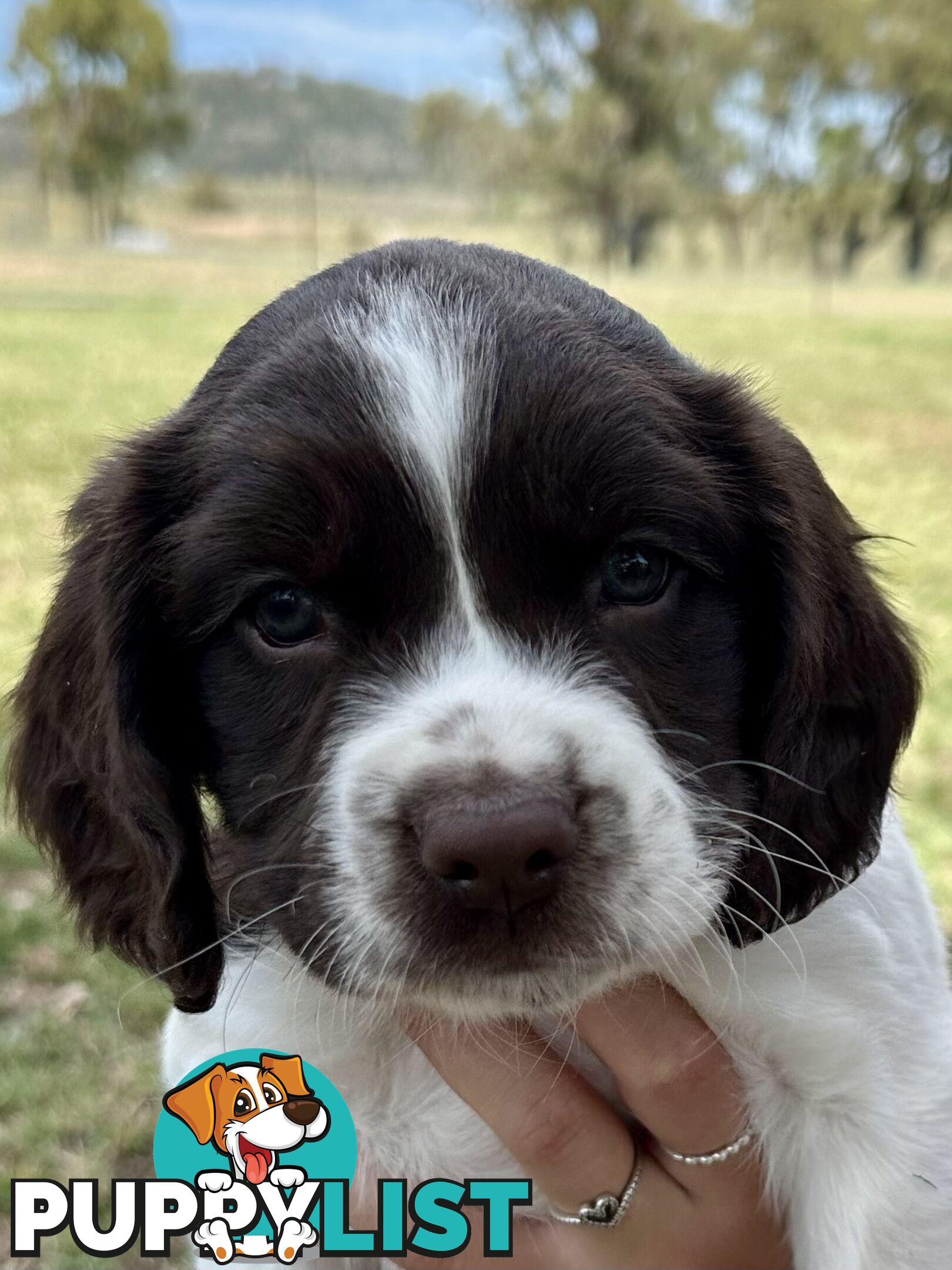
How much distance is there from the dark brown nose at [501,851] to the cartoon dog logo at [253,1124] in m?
0.97

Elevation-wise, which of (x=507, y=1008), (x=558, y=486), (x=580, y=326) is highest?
(x=580, y=326)

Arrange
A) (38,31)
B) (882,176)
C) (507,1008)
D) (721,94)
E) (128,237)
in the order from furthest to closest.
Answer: (882,176) → (721,94) → (128,237) → (38,31) → (507,1008)

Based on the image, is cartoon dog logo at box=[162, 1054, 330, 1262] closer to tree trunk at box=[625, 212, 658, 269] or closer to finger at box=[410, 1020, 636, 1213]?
finger at box=[410, 1020, 636, 1213]

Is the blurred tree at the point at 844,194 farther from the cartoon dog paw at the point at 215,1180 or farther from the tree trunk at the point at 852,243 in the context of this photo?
the cartoon dog paw at the point at 215,1180

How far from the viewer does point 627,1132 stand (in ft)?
8.84

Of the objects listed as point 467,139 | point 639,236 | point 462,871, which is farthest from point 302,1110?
point 639,236

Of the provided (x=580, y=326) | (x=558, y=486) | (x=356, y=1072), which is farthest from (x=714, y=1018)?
(x=580, y=326)

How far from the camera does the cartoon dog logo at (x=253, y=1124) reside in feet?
8.13

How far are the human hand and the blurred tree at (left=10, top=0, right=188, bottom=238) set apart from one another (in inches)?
622

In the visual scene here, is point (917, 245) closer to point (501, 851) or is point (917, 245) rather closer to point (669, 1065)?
point (669, 1065)

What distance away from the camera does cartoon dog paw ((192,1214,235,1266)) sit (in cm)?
256

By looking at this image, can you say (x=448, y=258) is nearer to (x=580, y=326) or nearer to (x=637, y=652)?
(x=580, y=326)

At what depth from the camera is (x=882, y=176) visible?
4438cm

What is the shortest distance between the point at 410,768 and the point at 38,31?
18.3m
